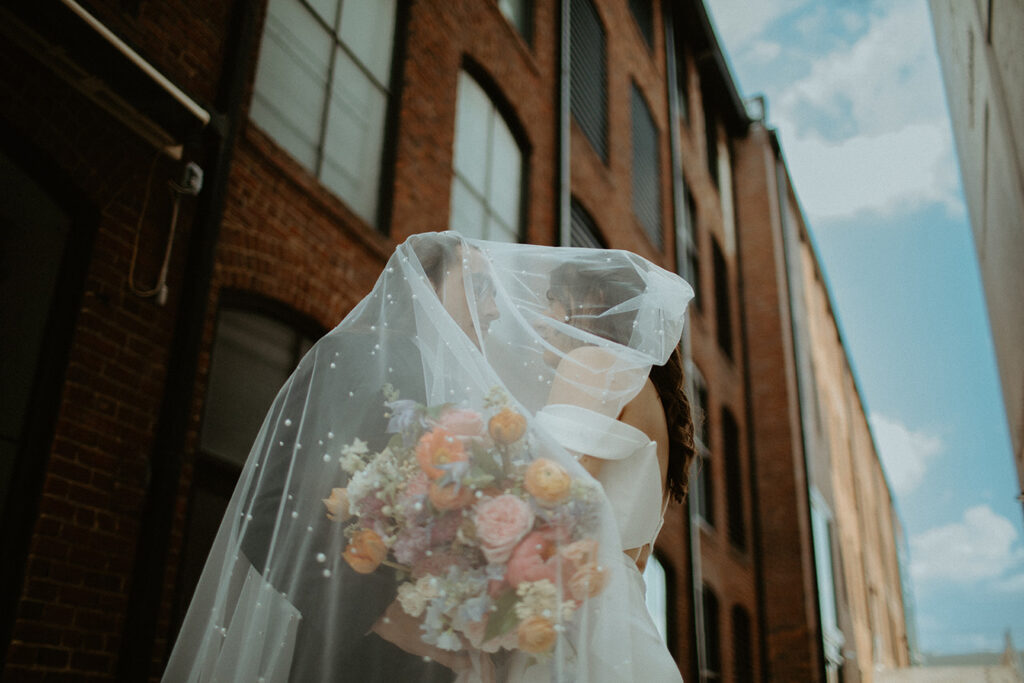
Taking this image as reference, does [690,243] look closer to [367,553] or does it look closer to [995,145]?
[995,145]

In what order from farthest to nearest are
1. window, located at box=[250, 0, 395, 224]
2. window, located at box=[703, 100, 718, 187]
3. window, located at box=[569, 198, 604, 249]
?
1. window, located at box=[703, 100, 718, 187]
2. window, located at box=[569, 198, 604, 249]
3. window, located at box=[250, 0, 395, 224]

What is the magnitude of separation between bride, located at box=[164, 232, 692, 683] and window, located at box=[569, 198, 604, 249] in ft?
23.5

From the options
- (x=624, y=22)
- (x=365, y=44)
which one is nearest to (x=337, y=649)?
(x=365, y=44)

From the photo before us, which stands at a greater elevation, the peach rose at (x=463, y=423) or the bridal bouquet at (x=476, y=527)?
the peach rose at (x=463, y=423)

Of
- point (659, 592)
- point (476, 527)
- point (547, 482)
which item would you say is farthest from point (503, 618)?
point (659, 592)

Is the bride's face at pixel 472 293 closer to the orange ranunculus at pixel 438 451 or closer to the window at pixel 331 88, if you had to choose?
the orange ranunculus at pixel 438 451

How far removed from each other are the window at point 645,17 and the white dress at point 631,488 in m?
13.3

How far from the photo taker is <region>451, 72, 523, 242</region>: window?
7.62m

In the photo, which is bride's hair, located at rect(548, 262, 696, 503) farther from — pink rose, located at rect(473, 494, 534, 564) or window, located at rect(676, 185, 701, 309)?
window, located at rect(676, 185, 701, 309)

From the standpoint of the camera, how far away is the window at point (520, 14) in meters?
9.54

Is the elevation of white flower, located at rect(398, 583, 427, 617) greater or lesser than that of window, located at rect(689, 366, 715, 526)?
lesser

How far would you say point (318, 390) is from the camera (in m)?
2.42

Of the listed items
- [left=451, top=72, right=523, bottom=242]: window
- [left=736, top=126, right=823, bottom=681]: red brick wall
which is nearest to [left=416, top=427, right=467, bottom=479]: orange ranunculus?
[left=451, top=72, right=523, bottom=242]: window

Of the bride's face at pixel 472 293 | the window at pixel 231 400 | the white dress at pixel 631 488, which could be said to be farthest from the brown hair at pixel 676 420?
the window at pixel 231 400
